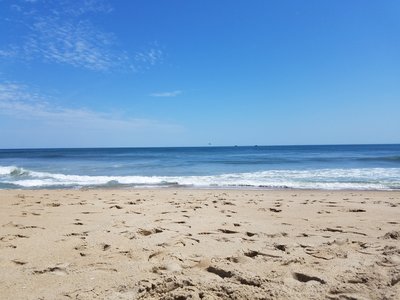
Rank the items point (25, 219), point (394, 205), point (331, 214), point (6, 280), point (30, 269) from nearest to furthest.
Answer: point (6, 280) → point (30, 269) → point (25, 219) → point (331, 214) → point (394, 205)

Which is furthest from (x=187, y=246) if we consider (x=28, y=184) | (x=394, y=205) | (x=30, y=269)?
(x=28, y=184)

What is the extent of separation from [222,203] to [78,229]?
386 centimetres

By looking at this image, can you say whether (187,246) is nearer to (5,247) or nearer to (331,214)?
(5,247)

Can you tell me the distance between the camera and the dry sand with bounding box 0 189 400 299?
2.72 metres

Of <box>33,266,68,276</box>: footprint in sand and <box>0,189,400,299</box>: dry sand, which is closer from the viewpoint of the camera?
<box>0,189,400,299</box>: dry sand

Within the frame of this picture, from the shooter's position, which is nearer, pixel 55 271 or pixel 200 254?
pixel 55 271

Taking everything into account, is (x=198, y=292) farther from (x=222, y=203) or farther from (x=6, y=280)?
(x=222, y=203)

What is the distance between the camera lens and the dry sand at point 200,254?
272 cm

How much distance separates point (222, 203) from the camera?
8.00 metres

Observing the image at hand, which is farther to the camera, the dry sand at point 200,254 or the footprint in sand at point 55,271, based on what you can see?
the footprint in sand at point 55,271

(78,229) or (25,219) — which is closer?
(78,229)

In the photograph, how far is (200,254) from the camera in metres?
3.70

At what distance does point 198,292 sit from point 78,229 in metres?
3.24

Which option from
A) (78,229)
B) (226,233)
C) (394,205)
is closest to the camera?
(226,233)
